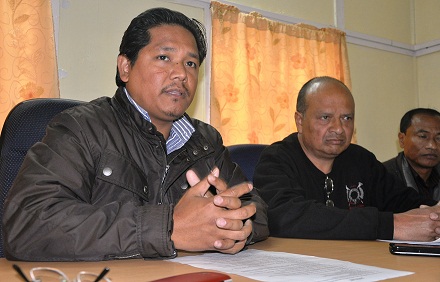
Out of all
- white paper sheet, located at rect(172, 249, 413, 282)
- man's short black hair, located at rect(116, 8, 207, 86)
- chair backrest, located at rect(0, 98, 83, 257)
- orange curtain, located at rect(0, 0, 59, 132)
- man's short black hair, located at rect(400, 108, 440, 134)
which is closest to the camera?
white paper sheet, located at rect(172, 249, 413, 282)

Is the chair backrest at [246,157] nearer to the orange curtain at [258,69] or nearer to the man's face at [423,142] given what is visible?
the orange curtain at [258,69]

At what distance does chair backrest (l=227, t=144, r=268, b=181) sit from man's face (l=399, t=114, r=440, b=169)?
1734 mm

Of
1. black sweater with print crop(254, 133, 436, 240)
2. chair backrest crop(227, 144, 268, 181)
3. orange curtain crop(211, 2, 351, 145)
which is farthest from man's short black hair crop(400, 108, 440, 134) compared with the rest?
chair backrest crop(227, 144, 268, 181)

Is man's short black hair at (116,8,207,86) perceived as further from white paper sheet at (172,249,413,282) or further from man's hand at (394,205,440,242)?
man's hand at (394,205,440,242)

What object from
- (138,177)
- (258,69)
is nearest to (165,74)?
(138,177)

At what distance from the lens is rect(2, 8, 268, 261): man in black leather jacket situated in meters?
1.13

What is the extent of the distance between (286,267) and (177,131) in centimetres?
81

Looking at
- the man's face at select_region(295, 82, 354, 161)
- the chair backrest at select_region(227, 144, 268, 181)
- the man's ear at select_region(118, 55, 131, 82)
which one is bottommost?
the chair backrest at select_region(227, 144, 268, 181)

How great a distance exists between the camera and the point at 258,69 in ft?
12.5

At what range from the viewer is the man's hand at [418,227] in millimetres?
1555

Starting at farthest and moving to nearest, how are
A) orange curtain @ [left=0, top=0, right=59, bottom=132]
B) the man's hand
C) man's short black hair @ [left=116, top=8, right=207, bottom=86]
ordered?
orange curtain @ [left=0, top=0, right=59, bottom=132], man's short black hair @ [left=116, top=8, right=207, bottom=86], the man's hand

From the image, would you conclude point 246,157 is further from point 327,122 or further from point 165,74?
point 165,74

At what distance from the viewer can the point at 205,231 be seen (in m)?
1.16

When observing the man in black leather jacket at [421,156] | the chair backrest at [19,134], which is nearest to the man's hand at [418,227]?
the chair backrest at [19,134]
